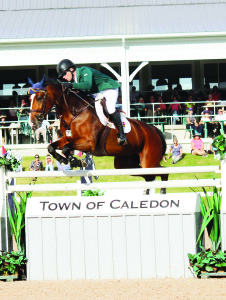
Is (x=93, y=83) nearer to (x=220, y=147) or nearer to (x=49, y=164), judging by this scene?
(x=220, y=147)

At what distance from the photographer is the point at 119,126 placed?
990 centimetres

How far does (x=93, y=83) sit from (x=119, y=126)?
2.42ft

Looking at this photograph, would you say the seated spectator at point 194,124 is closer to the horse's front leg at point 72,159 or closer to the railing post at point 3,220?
the horse's front leg at point 72,159

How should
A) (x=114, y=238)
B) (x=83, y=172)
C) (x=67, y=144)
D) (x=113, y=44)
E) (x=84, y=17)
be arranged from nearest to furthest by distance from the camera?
(x=114, y=238)
(x=83, y=172)
(x=67, y=144)
(x=113, y=44)
(x=84, y=17)

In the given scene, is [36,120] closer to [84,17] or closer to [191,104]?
[191,104]

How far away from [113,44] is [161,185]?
11.9 m

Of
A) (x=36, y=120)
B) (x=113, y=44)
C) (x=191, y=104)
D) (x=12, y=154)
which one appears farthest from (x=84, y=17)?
(x=12, y=154)

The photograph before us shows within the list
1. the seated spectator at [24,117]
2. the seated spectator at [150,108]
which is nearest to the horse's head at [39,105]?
the seated spectator at [24,117]

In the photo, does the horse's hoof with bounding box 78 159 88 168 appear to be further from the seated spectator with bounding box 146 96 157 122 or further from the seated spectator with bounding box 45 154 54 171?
the seated spectator with bounding box 146 96 157 122

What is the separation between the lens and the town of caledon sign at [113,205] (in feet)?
22.3

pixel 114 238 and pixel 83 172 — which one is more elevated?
pixel 83 172

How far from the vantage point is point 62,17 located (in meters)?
20.9

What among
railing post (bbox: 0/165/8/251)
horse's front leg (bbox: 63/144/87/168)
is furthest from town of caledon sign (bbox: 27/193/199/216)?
horse's front leg (bbox: 63/144/87/168)

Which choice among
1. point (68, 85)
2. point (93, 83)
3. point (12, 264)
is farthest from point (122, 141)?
point (12, 264)
